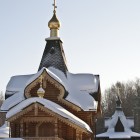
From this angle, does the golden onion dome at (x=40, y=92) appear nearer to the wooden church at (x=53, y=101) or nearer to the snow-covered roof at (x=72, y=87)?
the wooden church at (x=53, y=101)

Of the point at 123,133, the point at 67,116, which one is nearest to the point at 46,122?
the point at 67,116

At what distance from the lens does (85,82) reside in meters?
21.5

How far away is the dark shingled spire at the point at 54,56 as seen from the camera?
21.8m

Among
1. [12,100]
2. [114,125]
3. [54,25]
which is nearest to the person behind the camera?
[12,100]

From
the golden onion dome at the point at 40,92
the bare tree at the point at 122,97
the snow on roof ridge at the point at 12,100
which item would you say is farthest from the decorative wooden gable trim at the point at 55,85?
the bare tree at the point at 122,97

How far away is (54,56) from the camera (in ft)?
72.5

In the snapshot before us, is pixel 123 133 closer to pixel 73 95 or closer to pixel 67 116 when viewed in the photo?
pixel 73 95

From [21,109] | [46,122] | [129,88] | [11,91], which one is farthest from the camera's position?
[129,88]

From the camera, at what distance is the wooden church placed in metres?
17.5

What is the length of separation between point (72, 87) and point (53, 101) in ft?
5.72

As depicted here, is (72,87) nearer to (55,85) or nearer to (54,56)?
(55,85)

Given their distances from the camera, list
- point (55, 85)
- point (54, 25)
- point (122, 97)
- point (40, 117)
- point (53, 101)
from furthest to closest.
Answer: point (122, 97), point (54, 25), point (53, 101), point (55, 85), point (40, 117)

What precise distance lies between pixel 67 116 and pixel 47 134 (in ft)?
7.57

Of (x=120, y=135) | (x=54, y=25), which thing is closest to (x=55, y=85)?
(x=54, y=25)
